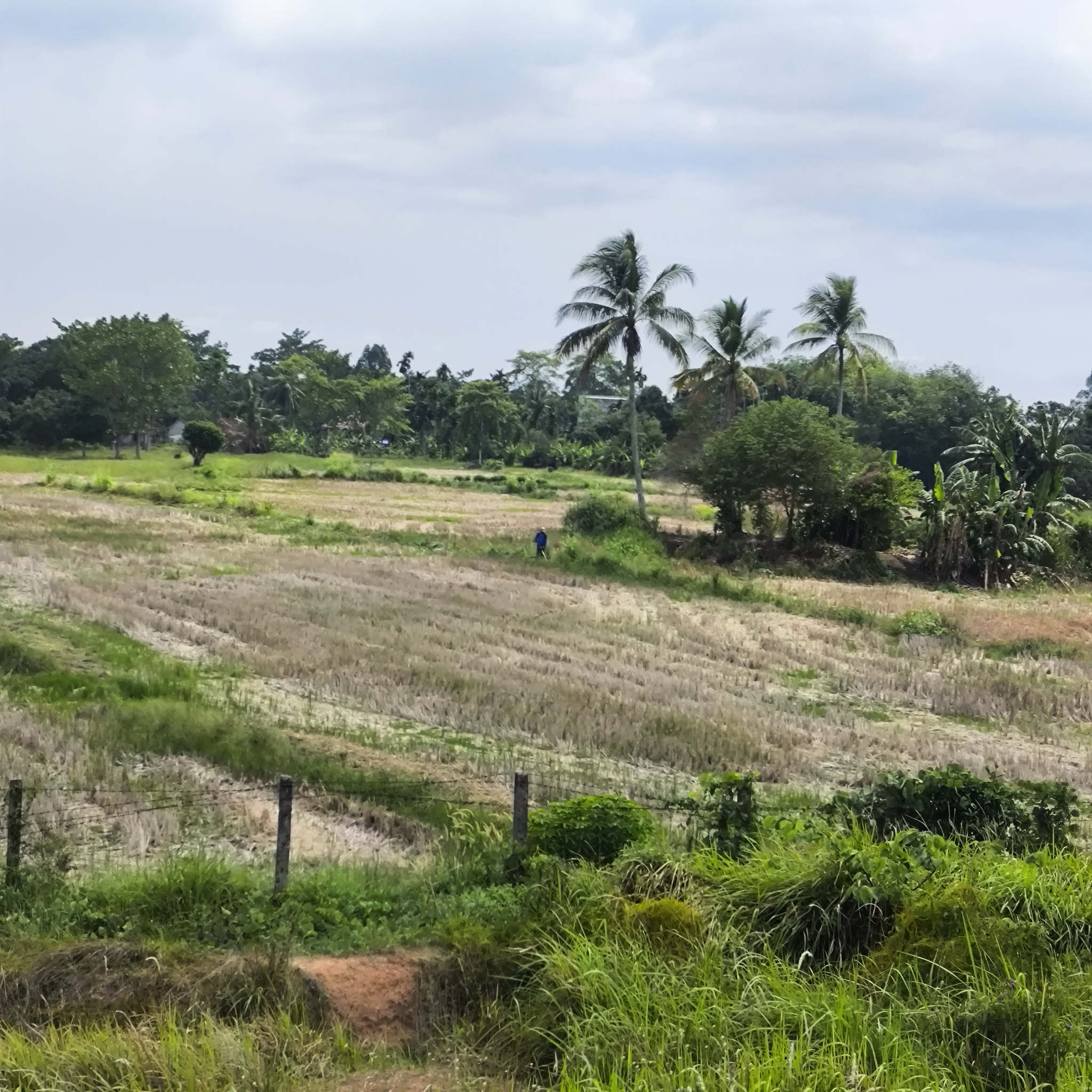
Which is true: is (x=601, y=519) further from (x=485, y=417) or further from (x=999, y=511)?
(x=485, y=417)

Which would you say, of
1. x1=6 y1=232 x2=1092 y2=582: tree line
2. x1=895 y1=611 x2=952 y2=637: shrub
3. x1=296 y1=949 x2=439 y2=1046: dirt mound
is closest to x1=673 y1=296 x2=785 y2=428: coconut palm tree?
x1=6 y1=232 x2=1092 y2=582: tree line

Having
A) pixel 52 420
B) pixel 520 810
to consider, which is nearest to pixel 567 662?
pixel 520 810

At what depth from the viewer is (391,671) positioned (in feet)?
57.0

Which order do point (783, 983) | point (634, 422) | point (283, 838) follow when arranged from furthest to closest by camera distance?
point (634, 422) → point (283, 838) → point (783, 983)

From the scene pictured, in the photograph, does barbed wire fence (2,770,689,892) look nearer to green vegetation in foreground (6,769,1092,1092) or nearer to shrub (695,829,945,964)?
green vegetation in foreground (6,769,1092,1092)

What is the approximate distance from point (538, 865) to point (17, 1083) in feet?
11.4

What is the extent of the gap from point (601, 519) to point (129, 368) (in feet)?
172

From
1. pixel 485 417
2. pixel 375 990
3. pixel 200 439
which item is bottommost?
pixel 375 990

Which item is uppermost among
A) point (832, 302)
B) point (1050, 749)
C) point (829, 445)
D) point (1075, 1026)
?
point (832, 302)

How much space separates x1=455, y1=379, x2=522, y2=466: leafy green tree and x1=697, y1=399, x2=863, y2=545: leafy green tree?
48990 millimetres

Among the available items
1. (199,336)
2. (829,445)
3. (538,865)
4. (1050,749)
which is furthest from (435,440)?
(538,865)

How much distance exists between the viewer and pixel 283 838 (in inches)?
305

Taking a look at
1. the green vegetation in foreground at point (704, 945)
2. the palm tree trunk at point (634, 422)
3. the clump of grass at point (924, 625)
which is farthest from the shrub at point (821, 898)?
the palm tree trunk at point (634, 422)

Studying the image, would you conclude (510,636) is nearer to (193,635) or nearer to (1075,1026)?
(193,635)
